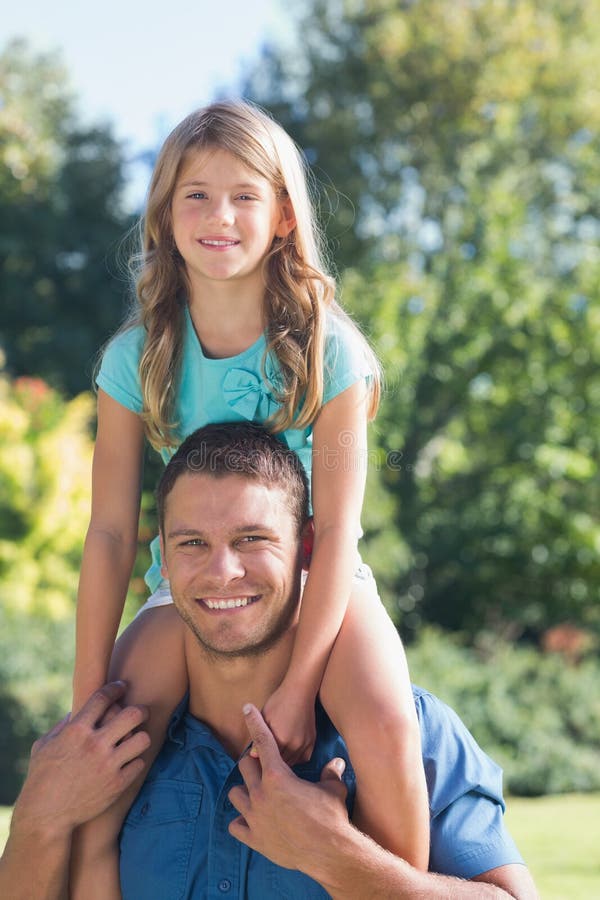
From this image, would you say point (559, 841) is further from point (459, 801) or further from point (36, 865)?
point (36, 865)

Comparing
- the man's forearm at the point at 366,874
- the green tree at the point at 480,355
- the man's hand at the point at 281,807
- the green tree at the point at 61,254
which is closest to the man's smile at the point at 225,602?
the man's hand at the point at 281,807

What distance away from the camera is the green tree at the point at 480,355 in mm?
14414

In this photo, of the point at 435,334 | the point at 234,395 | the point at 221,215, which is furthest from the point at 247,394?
the point at 435,334

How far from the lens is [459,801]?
273 cm

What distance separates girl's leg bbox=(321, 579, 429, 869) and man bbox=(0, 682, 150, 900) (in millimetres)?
552

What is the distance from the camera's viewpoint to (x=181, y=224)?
3045 millimetres

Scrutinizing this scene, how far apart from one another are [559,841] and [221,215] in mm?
5894

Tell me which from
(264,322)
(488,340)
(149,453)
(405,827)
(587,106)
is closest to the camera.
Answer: (405,827)

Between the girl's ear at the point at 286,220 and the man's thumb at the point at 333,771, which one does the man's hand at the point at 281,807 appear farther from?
the girl's ear at the point at 286,220

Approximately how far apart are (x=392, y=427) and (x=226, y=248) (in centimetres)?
1106

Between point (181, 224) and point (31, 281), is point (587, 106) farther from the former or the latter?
point (181, 224)

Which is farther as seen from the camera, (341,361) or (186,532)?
(341,361)

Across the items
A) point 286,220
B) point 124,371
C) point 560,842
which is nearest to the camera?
point 124,371

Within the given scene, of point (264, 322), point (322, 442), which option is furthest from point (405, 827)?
point (264, 322)
